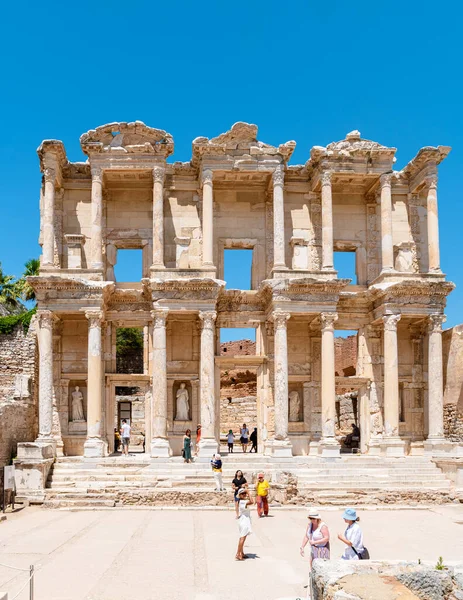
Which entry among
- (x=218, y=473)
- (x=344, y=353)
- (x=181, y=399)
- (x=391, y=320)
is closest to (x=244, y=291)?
(x=181, y=399)

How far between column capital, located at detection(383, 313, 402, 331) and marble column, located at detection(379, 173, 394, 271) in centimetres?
183

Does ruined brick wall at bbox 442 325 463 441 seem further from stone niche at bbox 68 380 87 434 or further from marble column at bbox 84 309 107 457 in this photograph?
stone niche at bbox 68 380 87 434

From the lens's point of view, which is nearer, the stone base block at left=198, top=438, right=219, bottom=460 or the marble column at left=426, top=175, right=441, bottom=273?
the stone base block at left=198, top=438, right=219, bottom=460

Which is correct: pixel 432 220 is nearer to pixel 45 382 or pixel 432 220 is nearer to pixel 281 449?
pixel 281 449

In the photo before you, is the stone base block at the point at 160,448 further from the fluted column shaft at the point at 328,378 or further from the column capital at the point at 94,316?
the fluted column shaft at the point at 328,378

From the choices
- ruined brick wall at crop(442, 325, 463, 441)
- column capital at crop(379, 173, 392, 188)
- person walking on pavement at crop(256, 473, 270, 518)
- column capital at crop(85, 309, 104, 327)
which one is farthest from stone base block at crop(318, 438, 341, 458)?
column capital at crop(379, 173, 392, 188)

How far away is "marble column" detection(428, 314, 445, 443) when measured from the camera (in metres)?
27.7

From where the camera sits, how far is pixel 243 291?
29.0m

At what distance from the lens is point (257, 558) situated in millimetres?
14172

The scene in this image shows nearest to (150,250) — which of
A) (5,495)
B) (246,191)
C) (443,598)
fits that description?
(246,191)

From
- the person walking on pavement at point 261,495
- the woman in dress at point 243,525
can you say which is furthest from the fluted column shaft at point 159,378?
the woman in dress at point 243,525

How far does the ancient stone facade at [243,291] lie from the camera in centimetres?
2709

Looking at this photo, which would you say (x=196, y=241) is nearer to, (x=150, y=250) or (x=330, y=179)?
(x=150, y=250)

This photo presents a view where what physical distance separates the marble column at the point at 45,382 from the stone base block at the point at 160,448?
345cm
